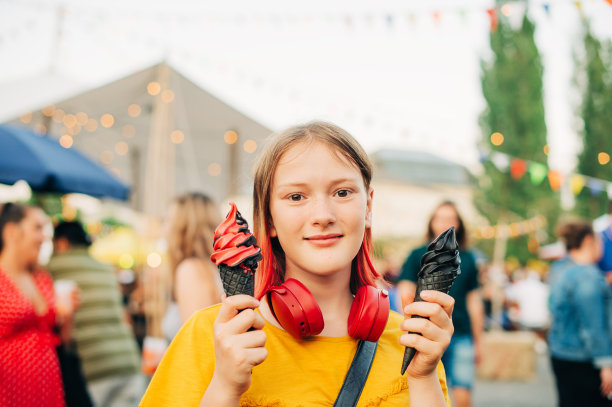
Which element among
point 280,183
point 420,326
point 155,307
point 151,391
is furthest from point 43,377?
point 155,307

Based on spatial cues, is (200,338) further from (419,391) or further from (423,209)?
(423,209)

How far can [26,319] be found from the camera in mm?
2586

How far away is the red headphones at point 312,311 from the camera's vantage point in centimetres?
114

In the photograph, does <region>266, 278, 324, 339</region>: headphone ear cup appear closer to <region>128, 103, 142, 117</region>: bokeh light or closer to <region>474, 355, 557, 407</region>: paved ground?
<region>474, 355, 557, 407</region>: paved ground

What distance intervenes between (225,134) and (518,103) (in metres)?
18.1

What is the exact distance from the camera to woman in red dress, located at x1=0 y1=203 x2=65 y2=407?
2453 millimetres

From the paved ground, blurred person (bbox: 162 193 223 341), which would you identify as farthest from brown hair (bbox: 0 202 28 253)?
the paved ground

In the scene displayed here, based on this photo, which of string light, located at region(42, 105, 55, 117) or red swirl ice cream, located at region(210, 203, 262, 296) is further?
string light, located at region(42, 105, 55, 117)

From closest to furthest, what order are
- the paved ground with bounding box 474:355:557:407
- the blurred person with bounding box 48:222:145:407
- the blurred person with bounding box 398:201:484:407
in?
the blurred person with bounding box 398:201:484:407
the blurred person with bounding box 48:222:145:407
the paved ground with bounding box 474:355:557:407

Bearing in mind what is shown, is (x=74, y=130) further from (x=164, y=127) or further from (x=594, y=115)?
(x=594, y=115)

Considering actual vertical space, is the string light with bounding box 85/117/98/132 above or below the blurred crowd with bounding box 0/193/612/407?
above

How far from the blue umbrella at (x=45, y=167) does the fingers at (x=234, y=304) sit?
386 cm

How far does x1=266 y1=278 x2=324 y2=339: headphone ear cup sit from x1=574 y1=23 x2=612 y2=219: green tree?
21.0 meters

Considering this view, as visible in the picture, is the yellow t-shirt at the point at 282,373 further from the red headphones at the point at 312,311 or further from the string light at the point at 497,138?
the string light at the point at 497,138
